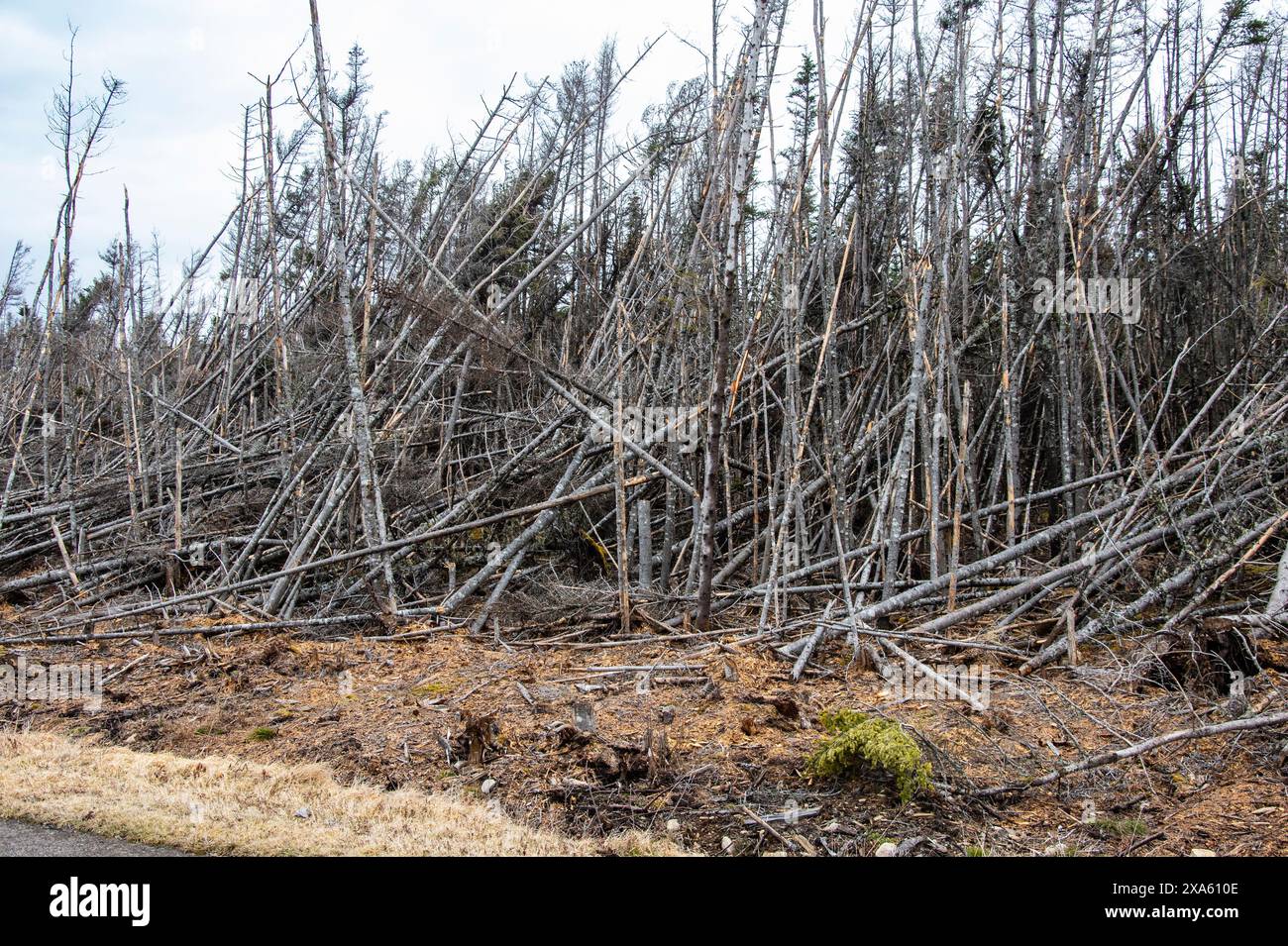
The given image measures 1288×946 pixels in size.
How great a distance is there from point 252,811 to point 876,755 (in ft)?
6.88

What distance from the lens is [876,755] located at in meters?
3.12

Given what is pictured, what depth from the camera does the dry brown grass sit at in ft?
9.33

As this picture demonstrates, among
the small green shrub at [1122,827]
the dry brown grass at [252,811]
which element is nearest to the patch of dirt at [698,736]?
the small green shrub at [1122,827]

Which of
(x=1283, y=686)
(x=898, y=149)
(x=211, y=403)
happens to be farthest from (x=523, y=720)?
(x=211, y=403)

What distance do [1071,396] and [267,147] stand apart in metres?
5.61

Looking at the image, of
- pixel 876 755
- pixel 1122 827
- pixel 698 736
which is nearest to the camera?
pixel 1122 827

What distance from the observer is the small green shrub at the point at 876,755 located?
3.08 m

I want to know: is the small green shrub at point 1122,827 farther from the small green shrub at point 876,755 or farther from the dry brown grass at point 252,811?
the dry brown grass at point 252,811

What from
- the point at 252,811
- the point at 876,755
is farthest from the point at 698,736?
the point at 252,811

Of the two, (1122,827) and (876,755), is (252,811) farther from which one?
(1122,827)

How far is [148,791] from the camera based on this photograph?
3.32 metres

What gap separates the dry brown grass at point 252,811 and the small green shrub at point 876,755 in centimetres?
71

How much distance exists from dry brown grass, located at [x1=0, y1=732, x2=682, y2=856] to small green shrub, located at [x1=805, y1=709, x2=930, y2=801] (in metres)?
0.71
